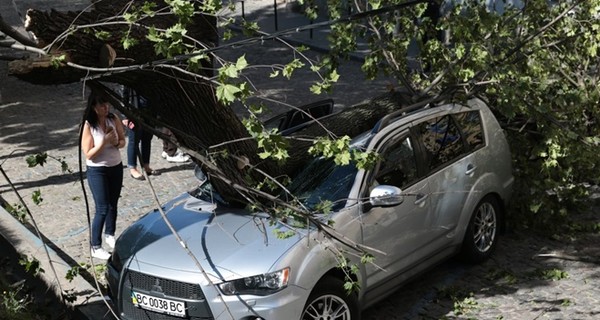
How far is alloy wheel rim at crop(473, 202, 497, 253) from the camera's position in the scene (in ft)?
30.3

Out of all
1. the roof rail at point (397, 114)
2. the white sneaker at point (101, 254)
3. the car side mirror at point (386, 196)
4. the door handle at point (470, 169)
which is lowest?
the white sneaker at point (101, 254)

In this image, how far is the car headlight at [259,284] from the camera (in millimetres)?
6938

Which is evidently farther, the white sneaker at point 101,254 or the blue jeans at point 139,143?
the blue jeans at point 139,143

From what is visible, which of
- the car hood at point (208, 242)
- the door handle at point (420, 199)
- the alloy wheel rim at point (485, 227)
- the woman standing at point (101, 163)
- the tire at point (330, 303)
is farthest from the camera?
the woman standing at point (101, 163)

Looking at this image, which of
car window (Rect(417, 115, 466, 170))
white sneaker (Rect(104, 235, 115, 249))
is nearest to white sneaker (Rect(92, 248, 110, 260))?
white sneaker (Rect(104, 235, 115, 249))

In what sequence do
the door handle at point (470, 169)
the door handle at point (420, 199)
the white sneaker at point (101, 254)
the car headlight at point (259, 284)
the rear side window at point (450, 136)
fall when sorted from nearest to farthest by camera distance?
the car headlight at point (259, 284), the door handle at point (420, 199), the rear side window at point (450, 136), the door handle at point (470, 169), the white sneaker at point (101, 254)

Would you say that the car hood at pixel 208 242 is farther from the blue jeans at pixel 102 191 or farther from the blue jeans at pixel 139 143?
the blue jeans at pixel 139 143

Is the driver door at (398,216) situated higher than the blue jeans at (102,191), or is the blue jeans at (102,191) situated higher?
the driver door at (398,216)

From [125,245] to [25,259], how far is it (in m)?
1.31

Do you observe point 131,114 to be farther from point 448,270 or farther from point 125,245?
point 448,270

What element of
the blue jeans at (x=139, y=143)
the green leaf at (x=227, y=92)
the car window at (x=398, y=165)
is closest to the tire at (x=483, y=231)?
the car window at (x=398, y=165)

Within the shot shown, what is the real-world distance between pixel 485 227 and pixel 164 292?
3491 mm

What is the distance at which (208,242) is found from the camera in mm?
7363

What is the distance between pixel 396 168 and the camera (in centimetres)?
823
